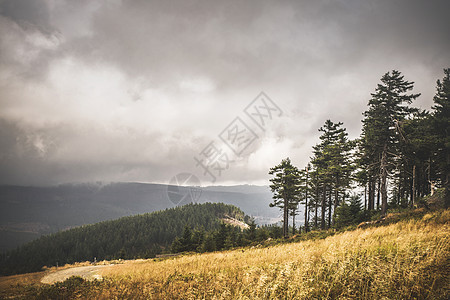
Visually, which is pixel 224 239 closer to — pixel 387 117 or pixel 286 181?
pixel 286 181

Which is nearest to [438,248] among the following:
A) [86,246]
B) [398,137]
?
[398,137]

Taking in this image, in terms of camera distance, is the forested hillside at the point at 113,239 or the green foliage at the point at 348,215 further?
the forested hillside at the point at 113,239

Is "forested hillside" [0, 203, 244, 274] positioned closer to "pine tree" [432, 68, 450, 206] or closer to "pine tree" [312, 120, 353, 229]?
"pine tree" [312, 120, 353, 229]

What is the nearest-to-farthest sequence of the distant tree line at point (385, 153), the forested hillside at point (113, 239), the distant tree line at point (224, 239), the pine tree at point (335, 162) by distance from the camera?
the distant tree line at point (385, 153)
the pine tree at point (335, 162)
the distant tree line at point (224, 239)
the forested hillside at point (113, 239)

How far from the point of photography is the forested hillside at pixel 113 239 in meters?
121

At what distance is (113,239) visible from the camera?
432 ft

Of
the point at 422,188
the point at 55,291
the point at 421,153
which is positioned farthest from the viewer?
the point at 422,188

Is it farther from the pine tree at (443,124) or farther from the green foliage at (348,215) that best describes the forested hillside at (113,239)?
the pine tree at (443,124)

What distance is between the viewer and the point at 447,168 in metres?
20.1

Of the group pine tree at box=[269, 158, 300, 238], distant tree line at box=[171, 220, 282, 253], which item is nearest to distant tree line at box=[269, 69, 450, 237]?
pine tree at box=[269, 158, 300, 238]

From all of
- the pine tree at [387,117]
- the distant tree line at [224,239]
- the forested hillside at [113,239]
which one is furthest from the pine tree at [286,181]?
the forested hillside at [113,239]

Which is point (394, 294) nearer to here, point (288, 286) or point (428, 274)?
point (428, 274)

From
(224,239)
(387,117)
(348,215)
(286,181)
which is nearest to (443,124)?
(387,117)

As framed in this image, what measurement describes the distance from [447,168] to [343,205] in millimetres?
10754
